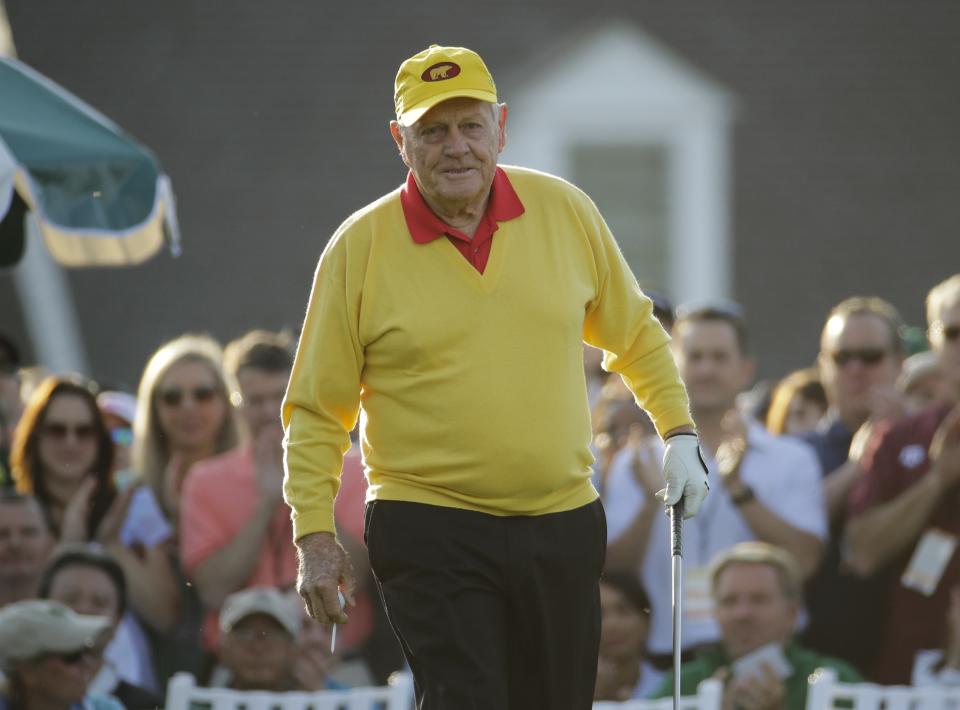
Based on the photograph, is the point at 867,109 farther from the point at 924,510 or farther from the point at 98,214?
the point at 98,214

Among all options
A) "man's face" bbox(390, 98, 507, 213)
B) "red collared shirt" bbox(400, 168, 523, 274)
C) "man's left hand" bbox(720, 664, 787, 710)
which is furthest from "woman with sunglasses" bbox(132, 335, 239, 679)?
"man's face" bbox(390, 98, 507, 213)

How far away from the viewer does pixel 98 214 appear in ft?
19.0

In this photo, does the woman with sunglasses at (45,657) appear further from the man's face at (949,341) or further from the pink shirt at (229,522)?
the man's face at (949,341)

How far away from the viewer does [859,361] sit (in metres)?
7.54

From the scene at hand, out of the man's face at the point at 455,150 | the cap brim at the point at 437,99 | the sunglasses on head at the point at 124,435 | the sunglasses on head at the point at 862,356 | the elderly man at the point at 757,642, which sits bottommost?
the elderly man at the point at 757,642

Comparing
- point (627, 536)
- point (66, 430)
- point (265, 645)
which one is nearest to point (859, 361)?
point (627, 536)

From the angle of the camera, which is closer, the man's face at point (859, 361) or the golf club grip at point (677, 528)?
the golf club grip at point (677, 528)

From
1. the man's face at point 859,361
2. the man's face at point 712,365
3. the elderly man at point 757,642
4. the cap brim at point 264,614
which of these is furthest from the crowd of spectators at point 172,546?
the man's face at point 859,361

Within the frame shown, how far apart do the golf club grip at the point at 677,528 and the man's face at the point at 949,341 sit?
2.94 meters

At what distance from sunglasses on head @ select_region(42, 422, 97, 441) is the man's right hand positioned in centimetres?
333

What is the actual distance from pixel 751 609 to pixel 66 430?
2.88 m

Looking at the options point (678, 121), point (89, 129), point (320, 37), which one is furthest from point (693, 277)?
point (89, 129)

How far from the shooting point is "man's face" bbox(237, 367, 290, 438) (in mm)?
7113

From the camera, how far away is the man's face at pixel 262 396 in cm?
711
